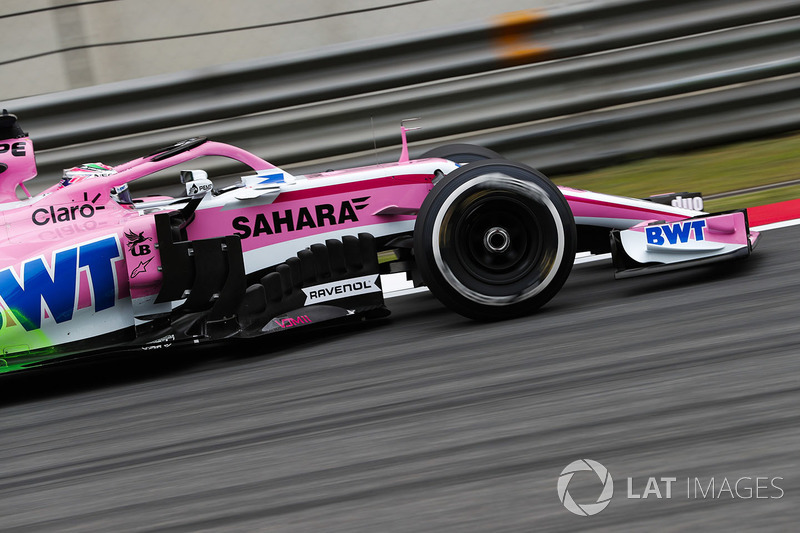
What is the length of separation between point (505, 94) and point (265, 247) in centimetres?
343

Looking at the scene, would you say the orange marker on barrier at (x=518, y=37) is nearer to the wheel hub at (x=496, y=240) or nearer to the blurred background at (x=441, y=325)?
the blurred background at (x=441, y=325)

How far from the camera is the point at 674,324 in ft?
13.4

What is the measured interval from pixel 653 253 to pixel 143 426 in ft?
8.63

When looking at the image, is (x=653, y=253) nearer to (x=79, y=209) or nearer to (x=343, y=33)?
(x=79, y=209)

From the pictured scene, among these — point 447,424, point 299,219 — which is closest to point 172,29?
point 299,219

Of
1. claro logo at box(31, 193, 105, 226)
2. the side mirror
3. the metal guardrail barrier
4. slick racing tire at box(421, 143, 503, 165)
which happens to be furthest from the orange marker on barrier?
claro logo at box(31, 193, 105, 226)

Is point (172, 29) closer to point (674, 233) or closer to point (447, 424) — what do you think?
point (674, 233)

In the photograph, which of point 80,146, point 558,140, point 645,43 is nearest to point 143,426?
point 80,146

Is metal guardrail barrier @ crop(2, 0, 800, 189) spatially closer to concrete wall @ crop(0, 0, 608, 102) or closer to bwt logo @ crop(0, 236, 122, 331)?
concrete wall @ crop(0, 0, 608, 102)

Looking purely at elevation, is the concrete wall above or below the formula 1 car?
above

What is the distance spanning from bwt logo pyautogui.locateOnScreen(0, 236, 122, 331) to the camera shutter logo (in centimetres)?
266

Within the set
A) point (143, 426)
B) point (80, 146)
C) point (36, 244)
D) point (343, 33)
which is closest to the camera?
point (143, 426)

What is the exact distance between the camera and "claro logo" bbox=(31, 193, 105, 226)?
4566 millimetres

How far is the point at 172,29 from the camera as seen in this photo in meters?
8.70
